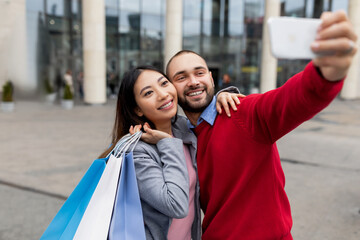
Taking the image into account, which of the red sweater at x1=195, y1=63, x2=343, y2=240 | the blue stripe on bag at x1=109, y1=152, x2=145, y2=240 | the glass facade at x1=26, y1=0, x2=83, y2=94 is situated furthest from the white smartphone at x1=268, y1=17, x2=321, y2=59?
the glass facade at x1=26, y1=0, x2=83, y2=94

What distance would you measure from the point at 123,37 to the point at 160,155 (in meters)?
21.9

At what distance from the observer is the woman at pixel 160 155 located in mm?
1470

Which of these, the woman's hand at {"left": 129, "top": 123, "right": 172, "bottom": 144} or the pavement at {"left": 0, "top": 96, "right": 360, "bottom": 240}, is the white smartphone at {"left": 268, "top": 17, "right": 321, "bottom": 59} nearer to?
the woman's hand at {"left": 129, "top": 123, "right": 172, "bottom": 144}

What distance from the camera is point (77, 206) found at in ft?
4.98

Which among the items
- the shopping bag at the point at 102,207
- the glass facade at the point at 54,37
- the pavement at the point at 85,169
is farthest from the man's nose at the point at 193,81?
the glass facade at the point at 54,37

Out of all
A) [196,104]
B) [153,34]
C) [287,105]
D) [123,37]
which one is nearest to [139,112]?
[196,104]

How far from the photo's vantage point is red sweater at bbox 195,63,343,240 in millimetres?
1514

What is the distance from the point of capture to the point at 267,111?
1386 millimetres

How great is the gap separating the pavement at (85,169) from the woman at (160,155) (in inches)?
93.4

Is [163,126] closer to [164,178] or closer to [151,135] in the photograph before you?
[151,135]

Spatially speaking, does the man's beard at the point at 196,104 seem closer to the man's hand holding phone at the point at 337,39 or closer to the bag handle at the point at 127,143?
the bag handle at the point at 127,143

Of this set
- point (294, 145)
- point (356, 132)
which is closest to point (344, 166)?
point (294, 145)

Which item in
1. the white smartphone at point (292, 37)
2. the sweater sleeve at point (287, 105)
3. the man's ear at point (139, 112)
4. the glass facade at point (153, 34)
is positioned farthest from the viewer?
the glass facade at point (153, 34)

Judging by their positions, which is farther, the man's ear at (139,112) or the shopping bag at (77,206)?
the man's ear at (139,112)
